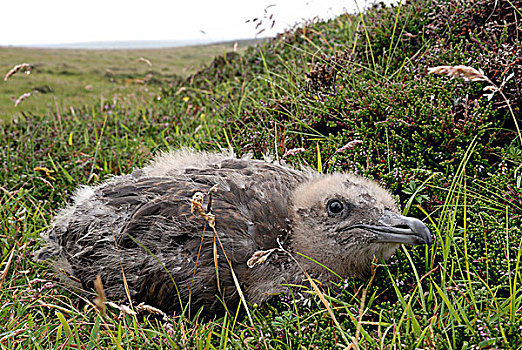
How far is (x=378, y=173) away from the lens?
384 centimetres

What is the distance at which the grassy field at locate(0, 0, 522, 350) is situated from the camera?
2668 millimetres

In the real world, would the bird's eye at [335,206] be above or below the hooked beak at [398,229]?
above

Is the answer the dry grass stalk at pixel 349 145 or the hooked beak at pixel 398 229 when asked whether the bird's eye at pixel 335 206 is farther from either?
the dry grass stalk at pixel 349 145

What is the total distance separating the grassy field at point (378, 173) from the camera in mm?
2668

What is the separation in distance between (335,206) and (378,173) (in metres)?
0.83

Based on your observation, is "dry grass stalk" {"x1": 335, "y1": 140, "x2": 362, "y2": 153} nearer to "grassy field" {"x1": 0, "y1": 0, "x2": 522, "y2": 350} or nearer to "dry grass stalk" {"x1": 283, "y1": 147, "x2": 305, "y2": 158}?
"grassy field" {"x1": 0, "y1": 0, "x2": 522, "y2": 350}

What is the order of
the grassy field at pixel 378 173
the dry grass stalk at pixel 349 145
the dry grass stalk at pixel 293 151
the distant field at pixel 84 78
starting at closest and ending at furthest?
the grassy field at pixel 378 173 < the dry grass stalk at pixel 349 145 < the dry grass stalk at pixel 293 151 < the distant field at pixel 84 78

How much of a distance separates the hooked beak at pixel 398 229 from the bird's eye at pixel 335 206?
13 cm

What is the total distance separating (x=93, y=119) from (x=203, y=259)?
16.7 ft

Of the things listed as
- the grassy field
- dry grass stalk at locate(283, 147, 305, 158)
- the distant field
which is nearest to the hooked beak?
the grassy field

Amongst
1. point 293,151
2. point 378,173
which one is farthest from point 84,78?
point 378,173

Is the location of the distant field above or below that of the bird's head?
below

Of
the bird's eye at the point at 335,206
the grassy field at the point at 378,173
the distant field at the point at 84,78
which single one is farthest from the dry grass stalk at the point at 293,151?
the distant field at the point at 84,78

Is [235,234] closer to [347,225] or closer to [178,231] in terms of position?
[178,231]
